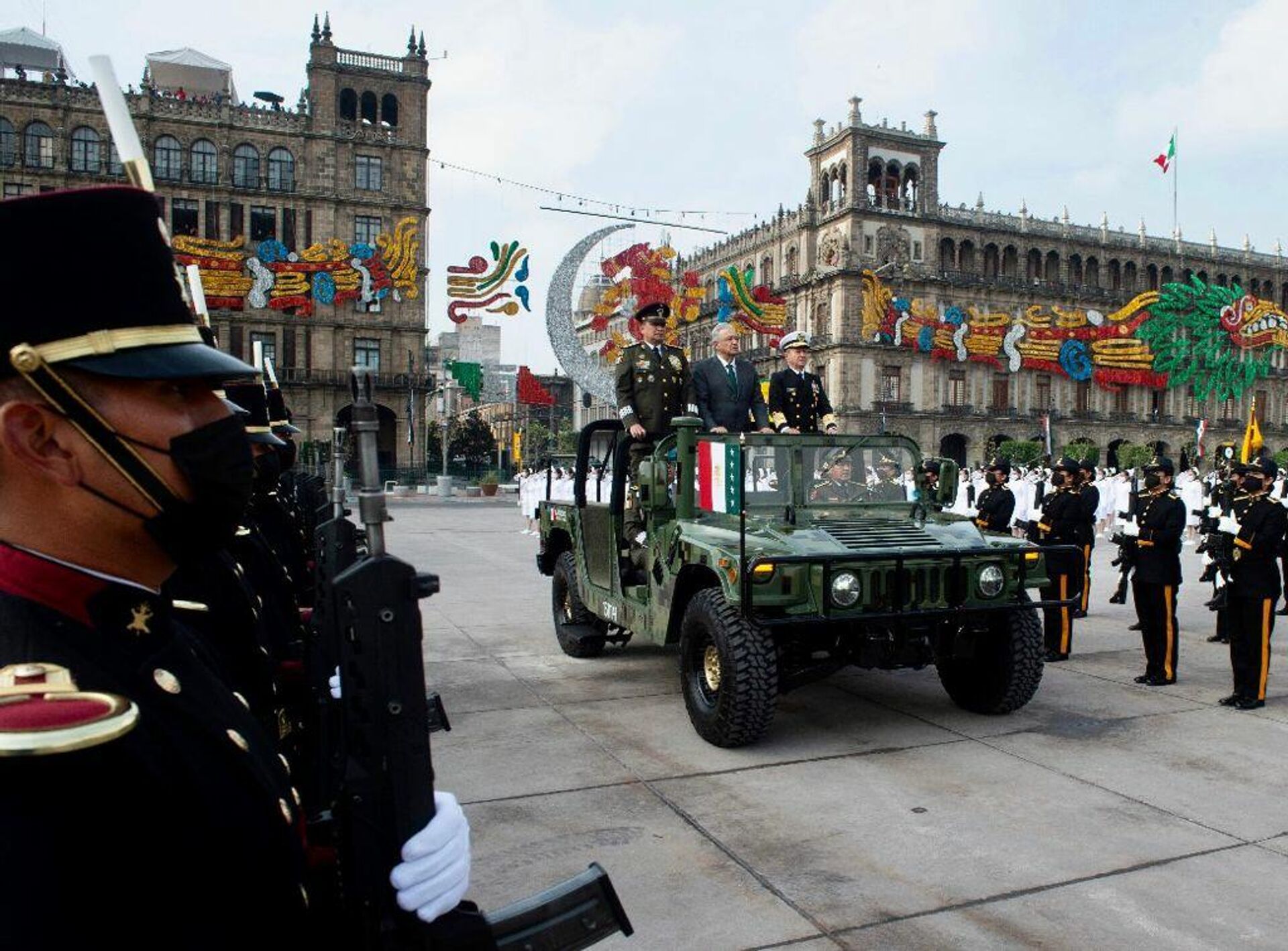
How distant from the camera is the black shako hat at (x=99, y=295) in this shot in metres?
1.41

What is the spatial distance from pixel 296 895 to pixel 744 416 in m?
6.81

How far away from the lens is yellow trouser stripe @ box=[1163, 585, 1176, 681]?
7.86 metres

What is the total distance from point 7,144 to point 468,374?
25.0 metres

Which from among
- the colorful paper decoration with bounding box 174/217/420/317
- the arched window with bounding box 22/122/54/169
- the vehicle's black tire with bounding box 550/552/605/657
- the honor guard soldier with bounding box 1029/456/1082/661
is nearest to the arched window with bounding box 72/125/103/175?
the arched window with bounding box 22/122/54/169

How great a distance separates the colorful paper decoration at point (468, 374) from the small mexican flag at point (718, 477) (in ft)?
100

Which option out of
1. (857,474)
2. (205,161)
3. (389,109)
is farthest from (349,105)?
(857,474)

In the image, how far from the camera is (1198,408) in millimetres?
68062

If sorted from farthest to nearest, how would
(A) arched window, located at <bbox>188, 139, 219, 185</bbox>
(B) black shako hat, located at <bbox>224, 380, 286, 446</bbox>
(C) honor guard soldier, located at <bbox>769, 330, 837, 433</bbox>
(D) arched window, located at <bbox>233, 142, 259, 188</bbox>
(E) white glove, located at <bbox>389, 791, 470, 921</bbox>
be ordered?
(D) arched window, located at <bbox>233, 142, 259, 188</bbox> < (A) arched window, located at <bbox>188, 139, 219, 185</bbox> < (C) honor guard soldier, located at <bbox>769, 330, 837, 433</bbox> < (B) black shako hat, located at <bbox>224, 380, 286, 446</bbox> < (E) white glove, located at <bbox>389, 791, 470, 921</bbox>

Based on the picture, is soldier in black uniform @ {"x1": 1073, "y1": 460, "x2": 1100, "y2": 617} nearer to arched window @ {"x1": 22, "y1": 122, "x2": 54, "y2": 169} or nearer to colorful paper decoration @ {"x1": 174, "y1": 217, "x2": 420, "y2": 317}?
colorful paper decoration @ {"x1": 174, "y1": 217, "x2": 420, "y2": 317}

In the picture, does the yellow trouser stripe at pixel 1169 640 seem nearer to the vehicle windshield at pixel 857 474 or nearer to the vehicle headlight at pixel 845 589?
the vehicle windshield at pixel 857 474

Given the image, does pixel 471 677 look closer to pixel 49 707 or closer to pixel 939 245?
pixel 49 707

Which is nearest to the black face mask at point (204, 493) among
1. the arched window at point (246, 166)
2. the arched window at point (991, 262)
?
the arched window at point (246, 166)

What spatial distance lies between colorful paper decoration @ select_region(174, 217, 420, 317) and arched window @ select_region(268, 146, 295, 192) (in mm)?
3412

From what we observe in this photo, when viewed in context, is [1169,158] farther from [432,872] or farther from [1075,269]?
[432,872]
